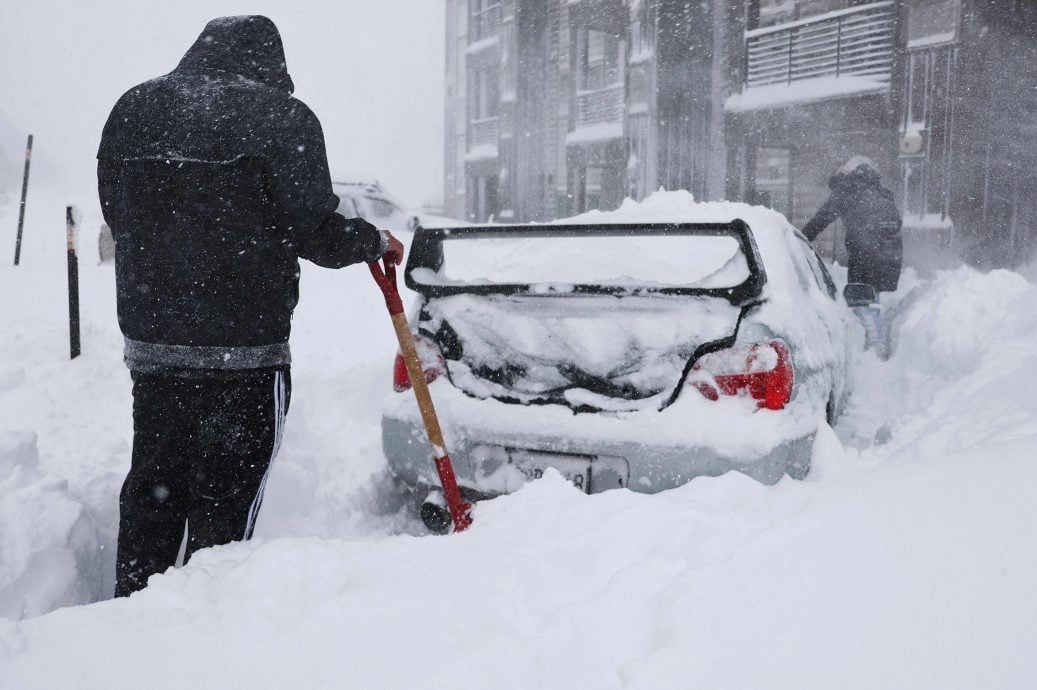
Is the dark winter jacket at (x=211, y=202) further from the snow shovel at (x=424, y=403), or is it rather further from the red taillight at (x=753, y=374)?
the red taillight at (x=753, y=374)

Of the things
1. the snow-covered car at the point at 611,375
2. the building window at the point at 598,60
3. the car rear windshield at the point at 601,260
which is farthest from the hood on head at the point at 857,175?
the building window at the point at 598,60

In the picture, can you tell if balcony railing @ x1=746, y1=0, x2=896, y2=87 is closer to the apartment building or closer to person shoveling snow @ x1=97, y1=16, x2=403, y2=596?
the apartment building

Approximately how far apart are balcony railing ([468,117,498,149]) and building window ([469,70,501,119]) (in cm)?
48

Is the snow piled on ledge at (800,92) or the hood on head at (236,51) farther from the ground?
the snow piled on ledge at (800,92)

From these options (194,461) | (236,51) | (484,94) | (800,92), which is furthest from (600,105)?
(194,461)

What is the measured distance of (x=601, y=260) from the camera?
11.2 ft

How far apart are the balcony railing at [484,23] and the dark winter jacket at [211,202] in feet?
74.1

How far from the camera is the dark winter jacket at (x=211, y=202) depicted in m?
2.18

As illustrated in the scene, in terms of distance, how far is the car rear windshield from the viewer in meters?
2.71

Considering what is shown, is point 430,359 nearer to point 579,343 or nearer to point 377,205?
point 579,343

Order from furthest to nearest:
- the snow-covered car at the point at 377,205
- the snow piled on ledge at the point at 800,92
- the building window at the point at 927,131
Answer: the snow-covered car at the point at 377,205 < the snow piled on ledge at the point at 800,92 < the building window at the point at 927,131

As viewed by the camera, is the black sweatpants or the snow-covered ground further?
the black sweatpants

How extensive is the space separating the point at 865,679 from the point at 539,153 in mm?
19782

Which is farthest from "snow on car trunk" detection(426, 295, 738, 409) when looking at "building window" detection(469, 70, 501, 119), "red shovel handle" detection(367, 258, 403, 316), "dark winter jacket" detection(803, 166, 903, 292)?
"building window" detection(469, 70, 501, 119)
